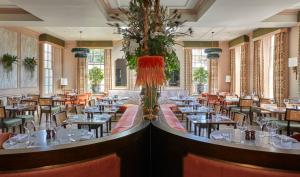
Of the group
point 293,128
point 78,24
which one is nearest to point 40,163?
point 293,128

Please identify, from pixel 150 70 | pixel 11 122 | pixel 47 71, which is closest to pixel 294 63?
pixel 150 70

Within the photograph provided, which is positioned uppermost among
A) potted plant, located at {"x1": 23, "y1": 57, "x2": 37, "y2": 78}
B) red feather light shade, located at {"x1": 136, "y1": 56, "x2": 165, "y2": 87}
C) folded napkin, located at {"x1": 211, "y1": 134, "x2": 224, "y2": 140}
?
potted plant, located at {"x1": 23, "y1": 57, "x2": 37, "y2": 78}

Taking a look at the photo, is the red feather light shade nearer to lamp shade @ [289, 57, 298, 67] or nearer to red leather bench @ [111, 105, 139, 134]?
red leather bench @ [111, 105, 139, 134]

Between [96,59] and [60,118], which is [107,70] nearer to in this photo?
[96,59]

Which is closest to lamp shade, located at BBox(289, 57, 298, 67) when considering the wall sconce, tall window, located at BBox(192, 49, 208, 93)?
the wall sconce

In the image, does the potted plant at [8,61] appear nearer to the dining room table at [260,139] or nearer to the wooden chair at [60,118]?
the wooden chair at [60,118]

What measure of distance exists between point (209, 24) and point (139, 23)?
6.32 meters

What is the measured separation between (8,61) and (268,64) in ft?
29.9

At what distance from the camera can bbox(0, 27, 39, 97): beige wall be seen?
31.3 feet

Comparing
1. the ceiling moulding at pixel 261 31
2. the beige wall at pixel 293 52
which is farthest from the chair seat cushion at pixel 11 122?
the ceiling moulding at pixel 261 31

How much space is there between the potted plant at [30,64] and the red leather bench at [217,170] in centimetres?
1004

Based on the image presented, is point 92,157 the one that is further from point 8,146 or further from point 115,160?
point 8,146

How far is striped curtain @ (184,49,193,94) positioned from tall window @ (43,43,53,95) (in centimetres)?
647

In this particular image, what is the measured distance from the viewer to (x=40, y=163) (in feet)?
5.75
